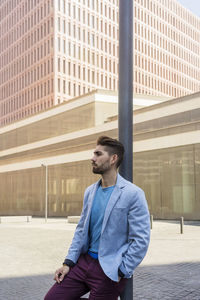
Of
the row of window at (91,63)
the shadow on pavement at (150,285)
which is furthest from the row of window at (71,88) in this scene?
the shadow on pavement at (150,285)

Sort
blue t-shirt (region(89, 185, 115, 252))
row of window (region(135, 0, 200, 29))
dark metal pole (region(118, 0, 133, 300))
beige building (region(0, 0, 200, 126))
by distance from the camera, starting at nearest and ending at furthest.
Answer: blue t-shirt (region(89, 185, 115, 252)) → dark metal pole (region(118, 0, 133, 300)) → beige building (region(0, 0, 200, 126)) → row of window (region(135, 0, 200, 29))

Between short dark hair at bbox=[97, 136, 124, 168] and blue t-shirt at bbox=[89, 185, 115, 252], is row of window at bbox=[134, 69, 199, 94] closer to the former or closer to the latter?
short dark hair at bbox=[97, 136, 124, 168]

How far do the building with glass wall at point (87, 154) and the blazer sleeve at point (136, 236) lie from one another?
78.2 ft

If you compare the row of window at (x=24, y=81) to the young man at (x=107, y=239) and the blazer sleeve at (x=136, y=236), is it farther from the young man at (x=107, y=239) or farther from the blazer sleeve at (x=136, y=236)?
the blazer sleeve at (x=136, y=236)

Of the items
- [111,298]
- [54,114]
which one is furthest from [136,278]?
[54,114]

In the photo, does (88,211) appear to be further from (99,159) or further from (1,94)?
(1,94)

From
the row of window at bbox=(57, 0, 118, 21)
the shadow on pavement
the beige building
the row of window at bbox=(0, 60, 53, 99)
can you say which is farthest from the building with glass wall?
the row of window at bbox=(57, 0, 118, 21)

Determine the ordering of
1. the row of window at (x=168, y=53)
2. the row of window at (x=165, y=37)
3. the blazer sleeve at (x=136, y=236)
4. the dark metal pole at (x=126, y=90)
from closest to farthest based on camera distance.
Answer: the blazer sleeve at (x=136, y=236)
the dark metal pole at (x=126, y=90)
the row of window at (x=168, y=53)
the row of window at (x=165, y=37)

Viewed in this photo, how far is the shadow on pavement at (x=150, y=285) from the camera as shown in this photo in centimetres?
584

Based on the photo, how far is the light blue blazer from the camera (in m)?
2.77

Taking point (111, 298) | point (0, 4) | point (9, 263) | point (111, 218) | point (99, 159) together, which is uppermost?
point (0, 4)

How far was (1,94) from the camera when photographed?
98500 millimetres

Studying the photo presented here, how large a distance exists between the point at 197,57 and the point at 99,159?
111 metres

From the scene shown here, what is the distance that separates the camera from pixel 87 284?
287 centimetres
